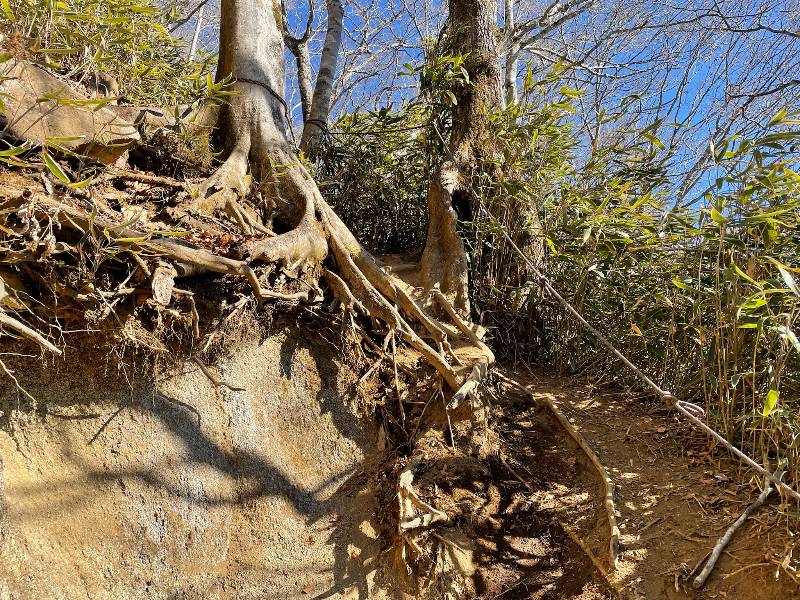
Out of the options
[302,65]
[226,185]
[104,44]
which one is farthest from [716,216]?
[302,65]

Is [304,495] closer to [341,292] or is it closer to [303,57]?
[341,292]

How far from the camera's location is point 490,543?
7.59 feet

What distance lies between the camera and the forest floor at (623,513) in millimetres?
1887

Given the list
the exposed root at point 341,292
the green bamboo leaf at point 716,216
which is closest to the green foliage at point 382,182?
the exposed root at point 341,292

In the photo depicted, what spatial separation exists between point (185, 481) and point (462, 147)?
2.44 metres

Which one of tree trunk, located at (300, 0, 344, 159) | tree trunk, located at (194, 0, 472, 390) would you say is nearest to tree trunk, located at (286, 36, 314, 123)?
tree trunk, located at (300, 0, 344, 159)

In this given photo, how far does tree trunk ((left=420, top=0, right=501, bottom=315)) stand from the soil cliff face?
1048 mm

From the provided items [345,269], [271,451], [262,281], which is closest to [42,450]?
[271,451]

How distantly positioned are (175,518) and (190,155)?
1712 mm

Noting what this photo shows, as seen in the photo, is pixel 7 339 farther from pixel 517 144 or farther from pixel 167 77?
pixel 517 144

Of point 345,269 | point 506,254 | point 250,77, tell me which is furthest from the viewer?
point 506,254

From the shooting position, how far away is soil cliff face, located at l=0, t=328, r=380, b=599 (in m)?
1.94

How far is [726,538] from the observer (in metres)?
1.94

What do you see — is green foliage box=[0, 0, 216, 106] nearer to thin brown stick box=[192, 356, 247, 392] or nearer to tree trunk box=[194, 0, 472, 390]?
tree trunk box=[194, 0, 472, 390]
